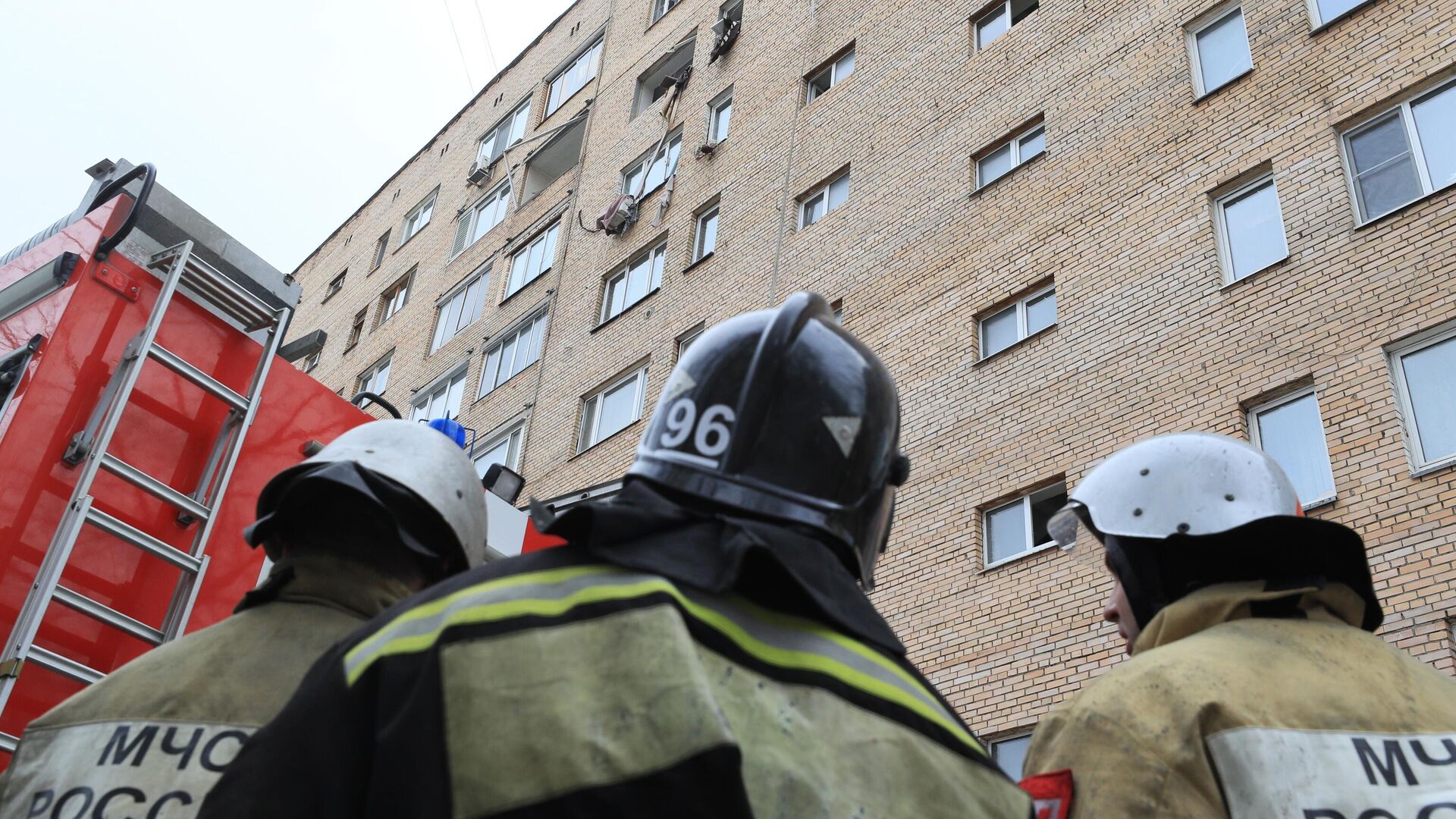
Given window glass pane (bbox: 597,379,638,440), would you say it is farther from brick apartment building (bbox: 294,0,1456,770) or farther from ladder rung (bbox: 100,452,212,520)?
ladder rung (bbox: 100,452,212,520)

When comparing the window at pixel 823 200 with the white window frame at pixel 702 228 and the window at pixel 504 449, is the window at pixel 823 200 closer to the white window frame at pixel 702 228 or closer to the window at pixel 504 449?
the white window frame at pixel 702 228

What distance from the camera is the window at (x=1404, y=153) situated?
10.6 meters

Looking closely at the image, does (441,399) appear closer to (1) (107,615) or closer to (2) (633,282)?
(2) (633,282)

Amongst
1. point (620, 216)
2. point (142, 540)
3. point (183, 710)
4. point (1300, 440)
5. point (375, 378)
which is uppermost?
point (375, 378)

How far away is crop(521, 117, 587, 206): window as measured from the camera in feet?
82.5

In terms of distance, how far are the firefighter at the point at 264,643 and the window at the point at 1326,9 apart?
11.6 meters

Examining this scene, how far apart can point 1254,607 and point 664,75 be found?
865 inches

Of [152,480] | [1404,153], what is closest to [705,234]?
[1404,153]

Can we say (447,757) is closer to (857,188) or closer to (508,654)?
(508,654)

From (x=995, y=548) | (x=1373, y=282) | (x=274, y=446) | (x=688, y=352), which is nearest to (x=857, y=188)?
(x=995, y=548)

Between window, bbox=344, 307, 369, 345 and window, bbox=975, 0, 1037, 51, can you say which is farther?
window, bbox=344, 307, 369, 345

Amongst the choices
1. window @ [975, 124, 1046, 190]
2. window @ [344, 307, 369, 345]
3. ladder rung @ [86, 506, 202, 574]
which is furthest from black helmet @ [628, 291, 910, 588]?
window @ [344, 307, 369, 345]

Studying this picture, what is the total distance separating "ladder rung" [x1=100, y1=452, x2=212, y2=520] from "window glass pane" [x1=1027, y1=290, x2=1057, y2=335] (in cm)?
929

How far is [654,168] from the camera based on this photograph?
21703 millimetres
